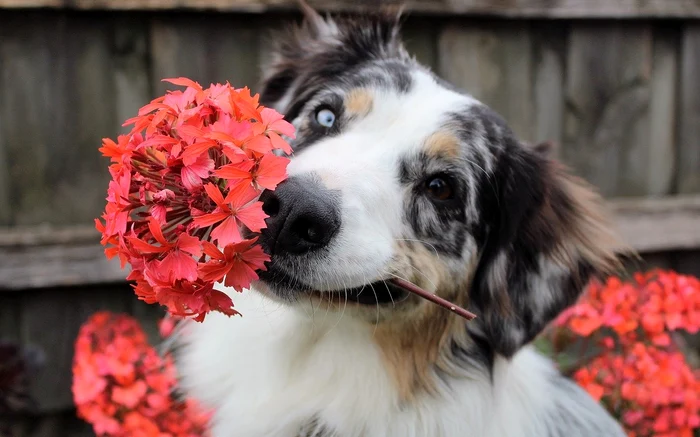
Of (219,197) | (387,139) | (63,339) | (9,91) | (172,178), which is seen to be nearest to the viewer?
(219,197)

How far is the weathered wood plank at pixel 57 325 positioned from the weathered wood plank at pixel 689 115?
3.81 metres

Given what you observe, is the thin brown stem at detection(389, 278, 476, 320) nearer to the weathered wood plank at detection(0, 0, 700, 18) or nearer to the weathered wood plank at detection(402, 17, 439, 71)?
the weathered wood plank at detection(0, 0, 700, 18)

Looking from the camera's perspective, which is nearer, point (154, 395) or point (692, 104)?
point (154, 395)

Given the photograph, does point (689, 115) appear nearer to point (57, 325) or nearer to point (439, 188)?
point (439, 188)

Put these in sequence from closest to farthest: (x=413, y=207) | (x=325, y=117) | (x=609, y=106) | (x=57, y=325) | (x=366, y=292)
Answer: (x=366, y=292), (x=413, y=207), (x=325, y=117), (x=57, y=325), (x=609, y=106)

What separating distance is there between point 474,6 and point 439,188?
83.3 inches

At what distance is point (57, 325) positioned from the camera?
381cm

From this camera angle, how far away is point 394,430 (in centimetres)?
219

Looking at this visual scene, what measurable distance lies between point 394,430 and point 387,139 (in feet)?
3.24

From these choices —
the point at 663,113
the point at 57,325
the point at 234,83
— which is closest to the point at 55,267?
the point at 57,325

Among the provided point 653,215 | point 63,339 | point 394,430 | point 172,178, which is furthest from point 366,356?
point 653,215

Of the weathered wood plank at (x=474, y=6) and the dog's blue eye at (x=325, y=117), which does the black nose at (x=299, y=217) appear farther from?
the weathered wood plank at (x=474, y=6)

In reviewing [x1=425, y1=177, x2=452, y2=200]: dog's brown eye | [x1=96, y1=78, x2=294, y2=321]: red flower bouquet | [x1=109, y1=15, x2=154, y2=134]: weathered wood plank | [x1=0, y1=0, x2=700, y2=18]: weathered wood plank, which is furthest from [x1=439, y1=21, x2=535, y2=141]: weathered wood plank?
[x1=96, y1=78, x2=294, y2=321]: red flower bouquet

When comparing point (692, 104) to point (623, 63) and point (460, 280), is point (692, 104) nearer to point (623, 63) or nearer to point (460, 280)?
point (623, 63)
